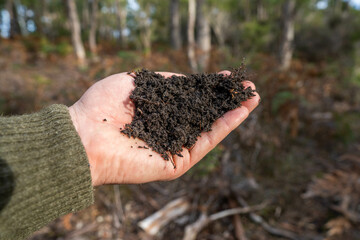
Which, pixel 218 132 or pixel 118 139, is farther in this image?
pixel 218 132

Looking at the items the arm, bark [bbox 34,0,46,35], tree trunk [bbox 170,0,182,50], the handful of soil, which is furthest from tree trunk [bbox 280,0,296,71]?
bark [bbox 34,0,46,35]

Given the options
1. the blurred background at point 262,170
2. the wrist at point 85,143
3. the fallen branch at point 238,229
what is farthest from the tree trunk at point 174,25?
the wrist at point 85,143

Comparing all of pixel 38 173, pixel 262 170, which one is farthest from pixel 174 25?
pixel 38 173

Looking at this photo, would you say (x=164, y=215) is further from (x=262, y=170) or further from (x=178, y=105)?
(x=262, y=170)

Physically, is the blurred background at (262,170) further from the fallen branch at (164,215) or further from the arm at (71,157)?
the arm at (71,157)

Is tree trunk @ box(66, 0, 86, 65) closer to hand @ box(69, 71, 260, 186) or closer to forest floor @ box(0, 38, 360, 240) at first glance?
forest floor @ box(0, 38, 360, 240)
